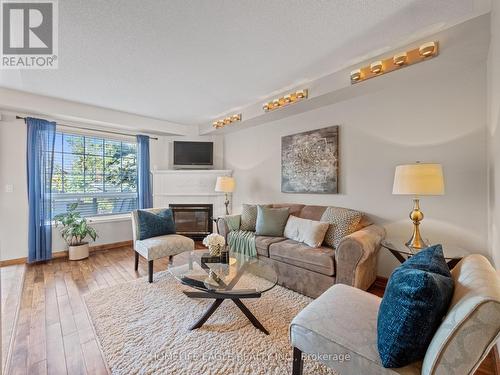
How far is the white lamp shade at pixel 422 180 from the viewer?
202 centimetres

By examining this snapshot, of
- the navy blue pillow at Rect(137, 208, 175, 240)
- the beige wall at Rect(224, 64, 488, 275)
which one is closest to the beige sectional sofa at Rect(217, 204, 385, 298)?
the beige wall at Rect(224, 64, 488, 275)

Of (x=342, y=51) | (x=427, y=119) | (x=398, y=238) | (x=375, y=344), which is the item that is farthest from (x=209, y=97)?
(x=375, y=344)

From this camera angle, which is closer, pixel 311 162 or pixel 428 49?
pixel 428 49

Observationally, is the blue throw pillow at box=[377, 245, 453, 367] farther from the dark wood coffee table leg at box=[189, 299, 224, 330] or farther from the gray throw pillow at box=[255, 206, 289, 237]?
the gray throw pillow at box=[255, 206, 289, 237]

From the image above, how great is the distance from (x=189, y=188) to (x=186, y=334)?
3.38 m

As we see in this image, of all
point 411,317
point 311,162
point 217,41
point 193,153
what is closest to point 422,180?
point 411,317

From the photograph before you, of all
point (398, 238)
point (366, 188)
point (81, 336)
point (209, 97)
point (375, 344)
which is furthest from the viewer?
point (209, 97)

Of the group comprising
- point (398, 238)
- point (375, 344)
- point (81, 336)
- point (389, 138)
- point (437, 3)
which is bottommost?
point (81, 336)

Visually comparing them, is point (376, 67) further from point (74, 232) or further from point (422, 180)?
point (74, 232)

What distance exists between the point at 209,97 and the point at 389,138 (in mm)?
2531

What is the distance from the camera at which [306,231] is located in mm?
2908

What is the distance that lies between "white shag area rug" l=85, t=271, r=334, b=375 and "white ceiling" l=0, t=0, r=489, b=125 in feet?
7.07

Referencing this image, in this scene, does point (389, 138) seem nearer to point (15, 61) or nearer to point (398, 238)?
point (398, 238)

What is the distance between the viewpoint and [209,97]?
11.8ft
